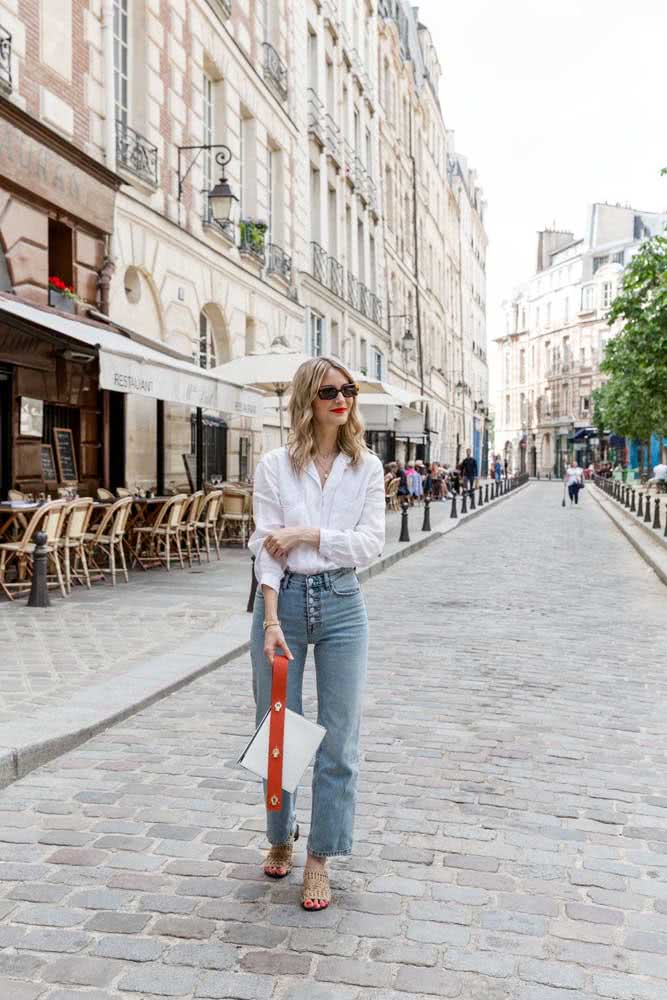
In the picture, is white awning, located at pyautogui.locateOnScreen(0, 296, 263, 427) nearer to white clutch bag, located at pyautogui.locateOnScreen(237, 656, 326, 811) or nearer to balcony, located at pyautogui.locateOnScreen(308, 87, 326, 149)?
white clutch bag, located at pyautogui.locateOnScreen(237, 656, 326, 811)

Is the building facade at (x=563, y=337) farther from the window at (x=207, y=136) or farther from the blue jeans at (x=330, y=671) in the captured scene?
the blue jeans at (x=330, y=671)

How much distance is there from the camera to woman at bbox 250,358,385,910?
3.24 metres

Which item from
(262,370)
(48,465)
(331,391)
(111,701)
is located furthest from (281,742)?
(262,370)

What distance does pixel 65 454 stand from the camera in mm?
12812

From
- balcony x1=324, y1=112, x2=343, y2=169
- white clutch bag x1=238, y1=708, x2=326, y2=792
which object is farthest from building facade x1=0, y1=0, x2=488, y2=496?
white clutch bag x1=238, y1=708, x2=326, y2=792

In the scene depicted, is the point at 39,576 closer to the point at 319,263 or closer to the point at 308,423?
the point at 308,423

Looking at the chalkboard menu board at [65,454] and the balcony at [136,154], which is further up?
the balcony at [136,154]

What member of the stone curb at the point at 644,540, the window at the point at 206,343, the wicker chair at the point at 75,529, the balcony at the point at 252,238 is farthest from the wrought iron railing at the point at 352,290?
the wicker chair at the point at 75,529

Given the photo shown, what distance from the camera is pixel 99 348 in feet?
31.5

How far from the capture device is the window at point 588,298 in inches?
3472

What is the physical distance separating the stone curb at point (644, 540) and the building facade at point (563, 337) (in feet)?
184

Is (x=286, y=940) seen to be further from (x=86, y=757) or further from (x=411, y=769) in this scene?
(x=86, y=757)

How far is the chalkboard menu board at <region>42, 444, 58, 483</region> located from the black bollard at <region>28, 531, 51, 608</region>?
3.25 meters

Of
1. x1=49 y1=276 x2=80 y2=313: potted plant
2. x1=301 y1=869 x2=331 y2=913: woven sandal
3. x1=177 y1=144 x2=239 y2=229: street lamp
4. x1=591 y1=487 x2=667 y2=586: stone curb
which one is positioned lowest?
x1=591 y1=487 x2=667 y2=586: stone curb
